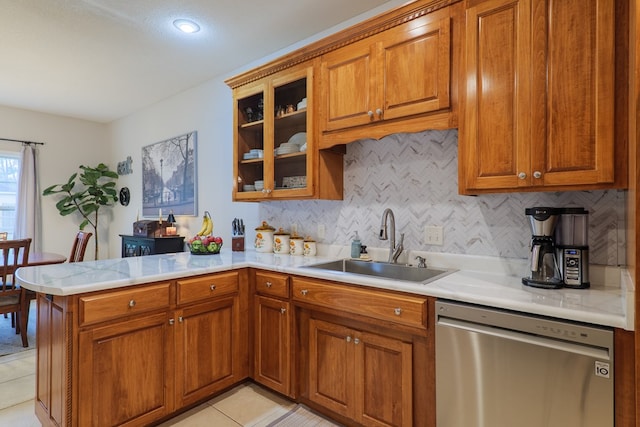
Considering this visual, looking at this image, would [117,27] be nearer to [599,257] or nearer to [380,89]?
[380,89]

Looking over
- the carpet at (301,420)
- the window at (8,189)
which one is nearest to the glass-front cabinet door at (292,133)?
the carpet at (301,420)

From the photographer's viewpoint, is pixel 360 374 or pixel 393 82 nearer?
pixel 360 374

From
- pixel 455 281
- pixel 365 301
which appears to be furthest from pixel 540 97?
pixel 365 301

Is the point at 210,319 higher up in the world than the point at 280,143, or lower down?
lower down

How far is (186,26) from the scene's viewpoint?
2623 mm

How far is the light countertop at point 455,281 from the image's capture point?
1236mm

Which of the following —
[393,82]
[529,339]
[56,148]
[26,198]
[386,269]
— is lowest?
[529,339]

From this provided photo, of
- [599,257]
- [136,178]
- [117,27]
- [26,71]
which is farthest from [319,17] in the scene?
[136,178]

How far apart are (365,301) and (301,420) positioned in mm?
896

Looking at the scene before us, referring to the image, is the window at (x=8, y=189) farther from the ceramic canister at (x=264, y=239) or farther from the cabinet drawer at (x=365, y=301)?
the cabinet drawer at (x=365, y=301)

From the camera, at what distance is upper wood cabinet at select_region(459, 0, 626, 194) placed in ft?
4.43

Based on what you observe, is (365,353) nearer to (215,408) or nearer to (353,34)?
(215,408)

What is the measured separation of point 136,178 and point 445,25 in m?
4.58

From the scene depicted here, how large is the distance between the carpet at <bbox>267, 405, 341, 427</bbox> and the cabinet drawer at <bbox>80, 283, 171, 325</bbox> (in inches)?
38.0
